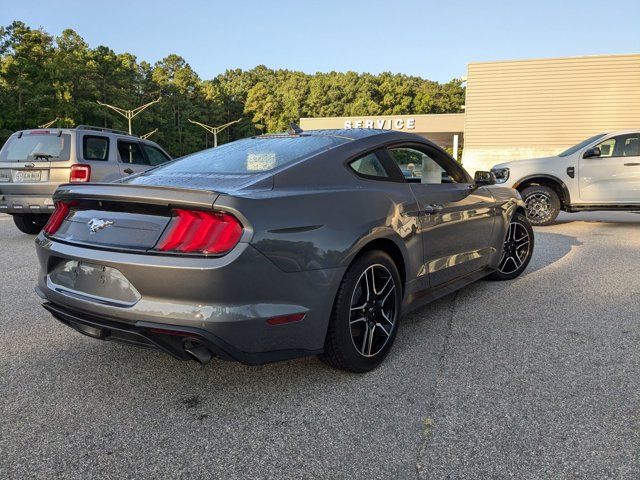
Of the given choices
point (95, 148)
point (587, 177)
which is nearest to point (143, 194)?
point (95, 148)

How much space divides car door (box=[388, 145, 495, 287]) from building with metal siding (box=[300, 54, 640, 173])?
2186cm

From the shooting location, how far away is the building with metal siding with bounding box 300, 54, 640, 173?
22797mm

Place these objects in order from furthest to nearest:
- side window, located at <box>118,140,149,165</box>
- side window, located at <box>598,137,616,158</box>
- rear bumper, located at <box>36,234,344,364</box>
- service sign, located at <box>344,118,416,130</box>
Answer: service sign, located at <box>344,118,416,130</box>
side window, located at <box>598,137,616,158</box>
side window, located at <box>118,140,149,165</box>
rear bumper, located at <box>36,234,344,364</box>

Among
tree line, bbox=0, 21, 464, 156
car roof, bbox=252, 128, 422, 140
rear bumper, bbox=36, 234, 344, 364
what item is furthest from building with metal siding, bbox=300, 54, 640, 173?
tree line, bbox=0, 21, 464, 156

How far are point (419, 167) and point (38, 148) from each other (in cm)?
639

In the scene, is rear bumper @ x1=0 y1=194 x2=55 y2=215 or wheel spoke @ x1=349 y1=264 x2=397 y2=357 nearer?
wheel spoke @ x1=349 y1=264 x2=397 y2=357

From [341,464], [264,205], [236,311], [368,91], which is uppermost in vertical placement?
[368,91]

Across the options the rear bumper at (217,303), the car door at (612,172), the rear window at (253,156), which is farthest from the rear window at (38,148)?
the car door at (612,172)

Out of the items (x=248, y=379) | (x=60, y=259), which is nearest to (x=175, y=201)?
(x=60, y=259)

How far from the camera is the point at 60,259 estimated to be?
106 inches

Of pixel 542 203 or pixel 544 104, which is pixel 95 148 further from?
pixel 544 104

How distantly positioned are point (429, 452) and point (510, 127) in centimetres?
2483

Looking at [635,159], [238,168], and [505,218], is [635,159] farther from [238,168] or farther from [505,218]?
[238,168]

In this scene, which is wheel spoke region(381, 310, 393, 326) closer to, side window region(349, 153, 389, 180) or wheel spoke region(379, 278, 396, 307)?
wheel spoke region(379, 278, 396, 307)
